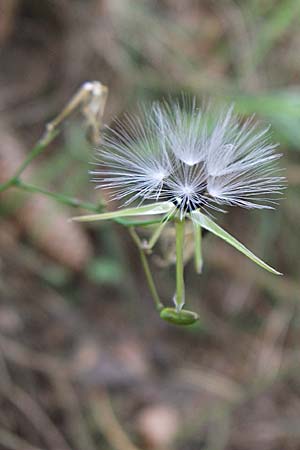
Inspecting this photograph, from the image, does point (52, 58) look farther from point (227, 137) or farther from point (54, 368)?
point (227, 137)

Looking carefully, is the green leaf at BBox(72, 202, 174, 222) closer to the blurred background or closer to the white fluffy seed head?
the white fluffy seed head

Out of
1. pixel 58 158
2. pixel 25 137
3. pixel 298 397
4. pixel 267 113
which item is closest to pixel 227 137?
pixel 267 113

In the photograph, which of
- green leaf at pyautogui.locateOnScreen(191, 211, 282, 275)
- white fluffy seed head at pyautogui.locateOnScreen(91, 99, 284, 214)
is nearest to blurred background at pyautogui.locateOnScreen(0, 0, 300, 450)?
white fluffy seed head at pyautogui.locateOnScreen(91, 99, 284, 214)

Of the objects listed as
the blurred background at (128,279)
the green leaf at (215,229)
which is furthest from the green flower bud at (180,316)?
the blurred background at (128,279)

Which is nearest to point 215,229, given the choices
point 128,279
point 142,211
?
point 142,211

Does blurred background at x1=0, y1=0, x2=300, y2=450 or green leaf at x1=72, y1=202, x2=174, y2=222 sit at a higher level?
blurred background at x1=0, y1=0, x2=300, y2=450

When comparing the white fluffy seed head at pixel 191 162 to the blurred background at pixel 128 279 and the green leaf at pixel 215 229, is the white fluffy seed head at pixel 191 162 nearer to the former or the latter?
the green leaf at pixel 215 229

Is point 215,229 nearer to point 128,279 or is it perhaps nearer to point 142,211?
point 142,211
